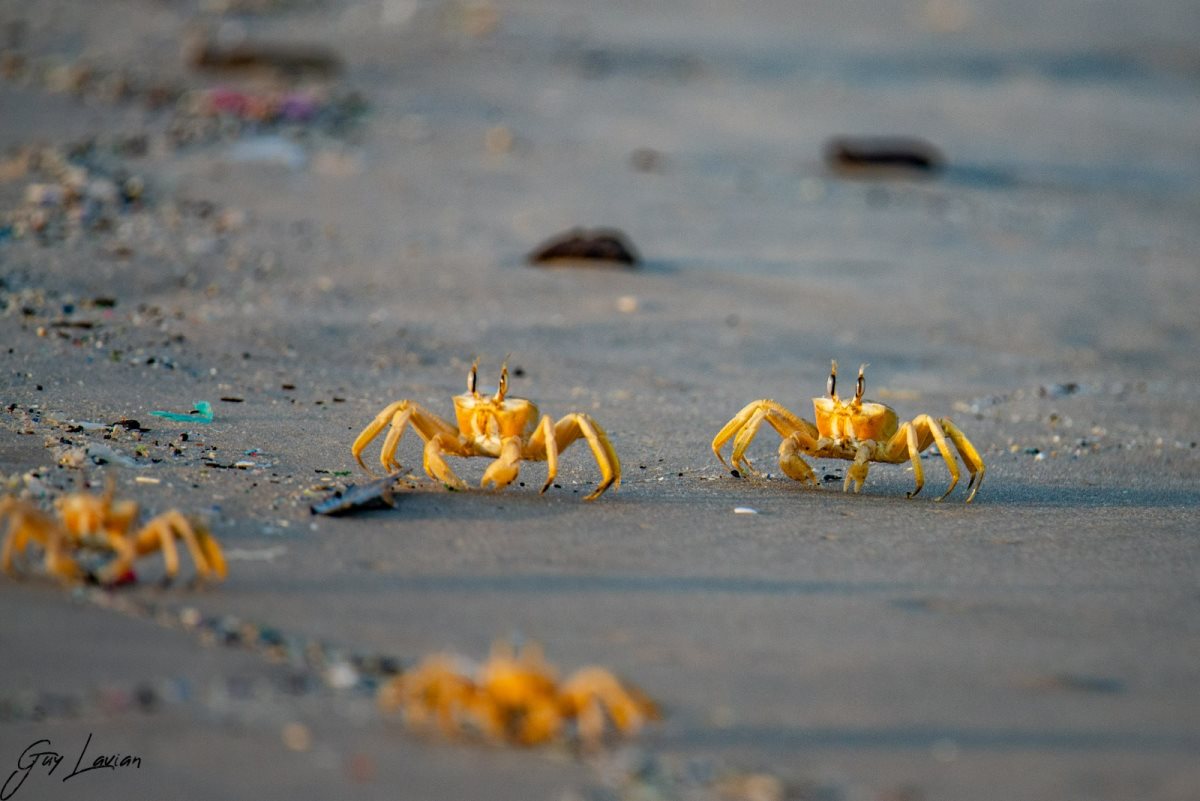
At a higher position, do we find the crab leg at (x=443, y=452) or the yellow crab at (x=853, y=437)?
the yellow crab at (x=853, y=437)

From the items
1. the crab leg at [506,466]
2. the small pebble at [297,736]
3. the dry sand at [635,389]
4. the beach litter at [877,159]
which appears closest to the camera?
the small pebble at [297,736]

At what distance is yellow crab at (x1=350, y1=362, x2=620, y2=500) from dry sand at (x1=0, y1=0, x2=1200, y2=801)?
0.54ft

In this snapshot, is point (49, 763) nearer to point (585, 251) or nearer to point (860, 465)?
point (860, 465)

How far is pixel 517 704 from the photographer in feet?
11.0

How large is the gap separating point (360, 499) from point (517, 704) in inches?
69.5

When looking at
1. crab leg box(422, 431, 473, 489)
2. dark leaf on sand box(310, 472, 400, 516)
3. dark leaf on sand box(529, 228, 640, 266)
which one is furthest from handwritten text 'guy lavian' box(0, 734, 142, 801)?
dark leaf on sand box(529, 228, 640, 266)

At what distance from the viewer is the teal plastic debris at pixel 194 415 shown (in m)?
6.09

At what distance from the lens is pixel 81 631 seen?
3764 millimetres

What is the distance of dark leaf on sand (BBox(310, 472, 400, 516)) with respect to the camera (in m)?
4.90

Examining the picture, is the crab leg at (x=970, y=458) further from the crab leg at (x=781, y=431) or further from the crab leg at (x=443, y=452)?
the crab leg at (x=443, y=452)

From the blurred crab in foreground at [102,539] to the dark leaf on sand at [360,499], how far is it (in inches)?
30.3

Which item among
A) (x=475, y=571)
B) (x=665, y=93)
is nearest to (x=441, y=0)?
(x=665, y=93)

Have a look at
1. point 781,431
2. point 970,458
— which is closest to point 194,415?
point 781,431

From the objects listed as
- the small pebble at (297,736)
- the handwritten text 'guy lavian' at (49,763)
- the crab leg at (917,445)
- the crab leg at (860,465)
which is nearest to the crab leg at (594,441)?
the crab leg at (860,465)
